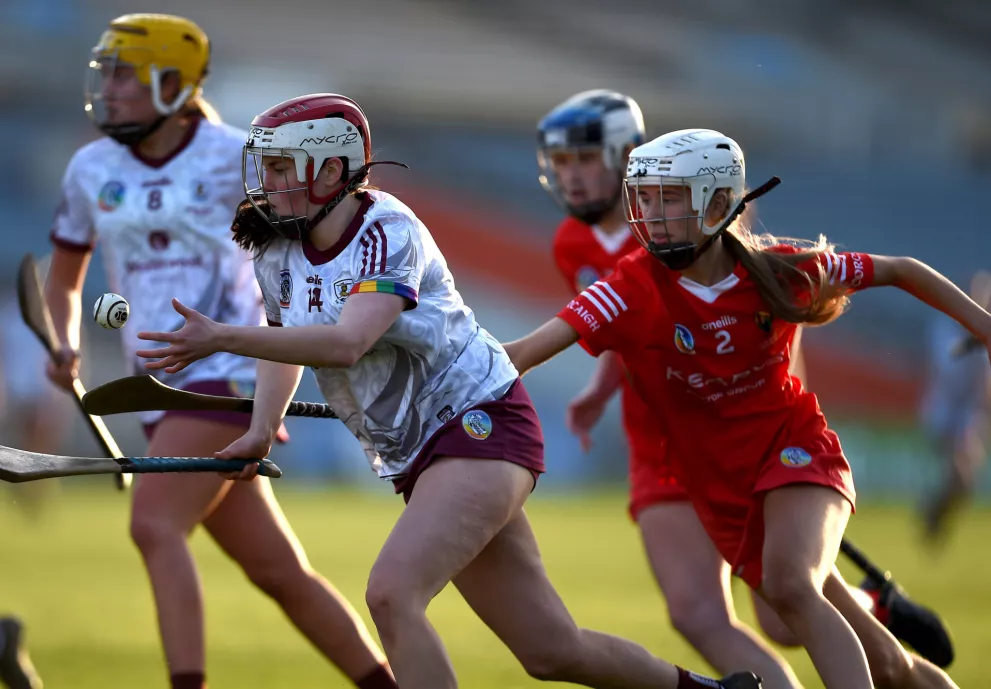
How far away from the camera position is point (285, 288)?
3.82 m

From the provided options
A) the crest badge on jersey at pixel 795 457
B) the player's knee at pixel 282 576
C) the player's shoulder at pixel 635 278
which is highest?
the player's shoulder at pixel 635 278

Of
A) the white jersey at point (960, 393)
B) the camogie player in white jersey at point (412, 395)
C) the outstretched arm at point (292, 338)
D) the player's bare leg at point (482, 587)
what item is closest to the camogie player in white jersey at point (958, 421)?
the white jersey at point (960, 393)

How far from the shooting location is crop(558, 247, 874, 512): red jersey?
4250 millimetres

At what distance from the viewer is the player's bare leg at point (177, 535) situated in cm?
449

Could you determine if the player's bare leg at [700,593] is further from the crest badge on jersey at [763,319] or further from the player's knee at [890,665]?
the crest badge on jersey at [763,319]

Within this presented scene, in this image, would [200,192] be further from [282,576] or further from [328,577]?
[328,577]

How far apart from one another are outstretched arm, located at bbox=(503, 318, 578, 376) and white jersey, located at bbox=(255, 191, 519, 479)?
0.80 feet

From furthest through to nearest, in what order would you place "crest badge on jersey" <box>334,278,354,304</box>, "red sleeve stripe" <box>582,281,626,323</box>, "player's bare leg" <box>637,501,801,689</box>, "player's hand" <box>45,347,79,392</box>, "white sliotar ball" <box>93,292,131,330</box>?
"player's hand" <box>45,347,79,392</box>
"player's bare leg" <box>637,501,801,689</box>
"red sleeve stripe" <box>582,281,626,323</box>
"crest badge on jersey" <box>334,278,354,304</box>
"white sliotar ball" <box>93,292,131,330</box>

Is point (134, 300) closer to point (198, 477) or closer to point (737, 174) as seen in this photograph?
point (198, 477)

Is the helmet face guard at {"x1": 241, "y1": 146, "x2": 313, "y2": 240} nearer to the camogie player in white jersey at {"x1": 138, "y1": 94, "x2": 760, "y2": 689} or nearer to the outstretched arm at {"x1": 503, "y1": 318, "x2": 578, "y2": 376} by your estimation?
the camogie player in white jersey at {"x1": 138, "y1": 94, "x2": 760, "y2": 689}

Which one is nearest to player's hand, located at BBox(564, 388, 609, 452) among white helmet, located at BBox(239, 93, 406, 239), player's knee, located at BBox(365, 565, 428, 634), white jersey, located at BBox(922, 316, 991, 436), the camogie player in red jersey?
the camogie player in red jersey

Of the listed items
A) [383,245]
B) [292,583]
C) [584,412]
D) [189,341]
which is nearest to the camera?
[189,341]

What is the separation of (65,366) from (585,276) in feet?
6.55

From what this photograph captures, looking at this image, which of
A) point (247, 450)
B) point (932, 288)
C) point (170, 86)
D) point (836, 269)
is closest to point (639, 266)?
point (836, 269)
